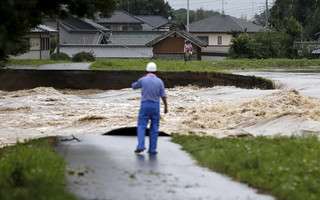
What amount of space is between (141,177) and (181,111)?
16.7m

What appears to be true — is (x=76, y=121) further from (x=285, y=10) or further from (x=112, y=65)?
(x=285, y=10)

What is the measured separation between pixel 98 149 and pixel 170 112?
1339 cm

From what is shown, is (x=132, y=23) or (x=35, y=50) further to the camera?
(x=132, y=23)

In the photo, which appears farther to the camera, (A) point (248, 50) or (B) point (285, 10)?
(B) point (285, 10)

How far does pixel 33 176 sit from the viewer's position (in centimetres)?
907

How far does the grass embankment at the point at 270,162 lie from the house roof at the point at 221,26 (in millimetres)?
74772

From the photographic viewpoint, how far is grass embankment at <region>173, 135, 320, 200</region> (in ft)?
28.7

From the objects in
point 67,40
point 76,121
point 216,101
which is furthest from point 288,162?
point 67,40

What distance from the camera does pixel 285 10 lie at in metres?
88.1

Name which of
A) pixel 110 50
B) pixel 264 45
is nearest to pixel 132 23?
pixel 110 50

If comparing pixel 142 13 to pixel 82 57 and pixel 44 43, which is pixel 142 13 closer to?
pixel 44 43

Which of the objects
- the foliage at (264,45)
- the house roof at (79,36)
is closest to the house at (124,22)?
the house roof at (79,36)

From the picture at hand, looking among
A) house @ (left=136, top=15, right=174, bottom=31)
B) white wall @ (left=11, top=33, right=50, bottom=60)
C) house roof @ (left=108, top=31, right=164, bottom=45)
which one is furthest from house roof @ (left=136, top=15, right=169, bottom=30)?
white wall @ (left=11, top=33, right=50, bottom=60)

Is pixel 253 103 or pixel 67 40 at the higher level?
pixel 67 40
